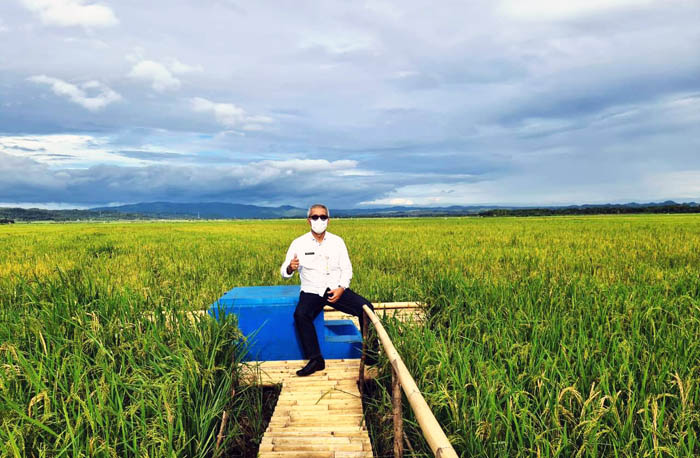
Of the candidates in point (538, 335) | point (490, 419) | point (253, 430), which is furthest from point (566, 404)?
point (253, 430)

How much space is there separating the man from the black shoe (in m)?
0.32

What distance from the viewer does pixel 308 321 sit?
5.02 metres

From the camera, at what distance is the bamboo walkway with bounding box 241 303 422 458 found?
3.38 m

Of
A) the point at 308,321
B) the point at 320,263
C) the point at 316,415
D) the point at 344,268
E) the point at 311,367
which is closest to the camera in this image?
the point at 316,415

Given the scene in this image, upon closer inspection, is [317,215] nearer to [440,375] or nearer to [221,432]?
[440,375]

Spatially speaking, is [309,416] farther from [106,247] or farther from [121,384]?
[106,247]

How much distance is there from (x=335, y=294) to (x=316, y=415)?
163 centimetres

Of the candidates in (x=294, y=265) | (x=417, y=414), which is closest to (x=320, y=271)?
(x=294, y=265)

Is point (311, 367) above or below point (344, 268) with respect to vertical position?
below

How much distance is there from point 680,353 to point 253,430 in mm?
4441

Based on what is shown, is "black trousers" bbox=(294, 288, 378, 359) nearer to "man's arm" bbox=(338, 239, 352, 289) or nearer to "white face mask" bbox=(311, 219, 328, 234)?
"man's arm" bbox=(338, 239, 352, 289)

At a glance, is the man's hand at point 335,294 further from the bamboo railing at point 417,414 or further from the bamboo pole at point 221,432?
the bamboo pole at point 221,432

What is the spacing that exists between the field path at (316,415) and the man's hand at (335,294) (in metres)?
0.76

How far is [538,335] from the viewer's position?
461 centimetres
